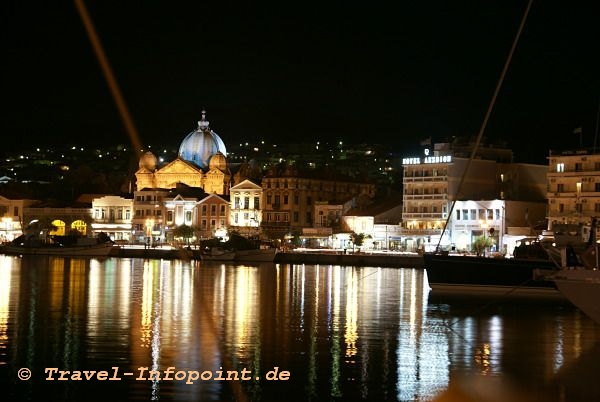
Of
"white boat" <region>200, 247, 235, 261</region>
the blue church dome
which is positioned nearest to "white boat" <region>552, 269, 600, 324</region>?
"white boat" <region>200, 247, 235, 261</region>

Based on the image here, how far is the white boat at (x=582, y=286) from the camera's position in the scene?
1161 inches

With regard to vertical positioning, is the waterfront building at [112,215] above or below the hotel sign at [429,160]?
below

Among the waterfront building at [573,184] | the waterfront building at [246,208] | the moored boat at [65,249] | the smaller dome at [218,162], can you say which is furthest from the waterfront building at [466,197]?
the smaller dome at [218,162]

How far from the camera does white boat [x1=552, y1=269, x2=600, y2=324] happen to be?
29484 mm

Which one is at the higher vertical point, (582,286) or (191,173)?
(191,173)

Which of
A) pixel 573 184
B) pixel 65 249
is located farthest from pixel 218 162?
pixel 573 184

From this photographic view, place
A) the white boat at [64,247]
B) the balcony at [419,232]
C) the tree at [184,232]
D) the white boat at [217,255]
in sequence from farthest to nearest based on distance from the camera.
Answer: the tree at [184,232], the white boat at [64,247], the white boat at [217,255], the balcony at [419,232]

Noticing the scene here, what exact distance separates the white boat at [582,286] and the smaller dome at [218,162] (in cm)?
10356

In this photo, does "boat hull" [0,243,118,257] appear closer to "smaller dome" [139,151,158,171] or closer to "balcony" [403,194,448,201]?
"balcony" [403,194,448,201]

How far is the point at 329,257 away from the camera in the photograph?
9112cm

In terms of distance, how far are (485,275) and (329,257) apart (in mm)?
38937

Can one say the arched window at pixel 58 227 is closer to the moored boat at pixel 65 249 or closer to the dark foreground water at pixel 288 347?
the moored boat at pixel 65 249

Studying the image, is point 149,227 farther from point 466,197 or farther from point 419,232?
point 466,197

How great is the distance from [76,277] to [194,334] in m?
31.1
